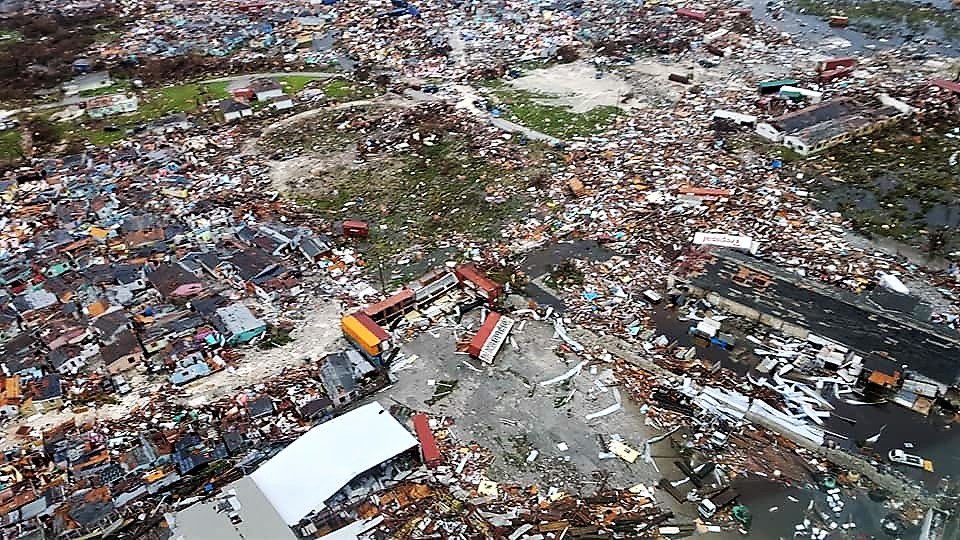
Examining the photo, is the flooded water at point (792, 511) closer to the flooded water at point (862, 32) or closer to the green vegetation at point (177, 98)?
the flooded water at point (862, 32)

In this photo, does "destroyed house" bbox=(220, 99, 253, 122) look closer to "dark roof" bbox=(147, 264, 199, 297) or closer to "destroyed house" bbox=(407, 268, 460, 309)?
"dark roof" bbox=(147, 264, 199, 297)

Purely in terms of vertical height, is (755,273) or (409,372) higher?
(755,273)

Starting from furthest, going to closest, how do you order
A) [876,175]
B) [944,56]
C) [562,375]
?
[944,56] < [876,175] < [562,375]

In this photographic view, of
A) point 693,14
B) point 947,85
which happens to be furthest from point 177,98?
point 947,85

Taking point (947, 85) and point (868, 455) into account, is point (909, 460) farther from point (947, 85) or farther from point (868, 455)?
point (947, 85)

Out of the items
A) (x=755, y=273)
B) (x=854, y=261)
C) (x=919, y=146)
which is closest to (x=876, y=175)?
(x=919, y=146)

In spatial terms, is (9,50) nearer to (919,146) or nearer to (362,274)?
(362,274)

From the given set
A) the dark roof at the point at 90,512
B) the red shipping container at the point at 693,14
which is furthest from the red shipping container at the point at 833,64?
the dark roof at the point at 90,512
